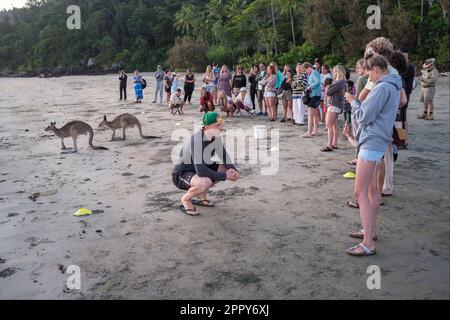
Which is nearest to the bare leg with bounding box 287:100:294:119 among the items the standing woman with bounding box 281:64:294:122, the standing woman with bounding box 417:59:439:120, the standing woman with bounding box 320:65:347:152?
the standing woman with bounding box 281:64:294:122

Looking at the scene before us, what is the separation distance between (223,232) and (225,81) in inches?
446

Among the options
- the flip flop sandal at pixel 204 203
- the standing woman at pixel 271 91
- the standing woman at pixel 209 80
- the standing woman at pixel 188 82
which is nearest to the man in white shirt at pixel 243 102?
the standing woman at pixel 271 91

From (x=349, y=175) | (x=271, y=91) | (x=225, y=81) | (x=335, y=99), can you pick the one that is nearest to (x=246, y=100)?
(x=225, y=81)

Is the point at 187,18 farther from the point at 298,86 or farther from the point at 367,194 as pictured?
the point at 367,194

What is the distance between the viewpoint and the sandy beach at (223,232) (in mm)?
3875

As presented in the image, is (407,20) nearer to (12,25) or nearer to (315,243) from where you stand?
(315,243)

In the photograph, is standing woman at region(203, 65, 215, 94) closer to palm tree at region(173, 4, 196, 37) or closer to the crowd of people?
the crowd of people

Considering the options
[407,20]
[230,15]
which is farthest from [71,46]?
[407,20]

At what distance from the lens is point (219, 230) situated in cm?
512

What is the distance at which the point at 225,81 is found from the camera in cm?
1576

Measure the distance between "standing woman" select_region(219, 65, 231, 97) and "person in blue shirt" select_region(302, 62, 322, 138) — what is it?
536 cm
